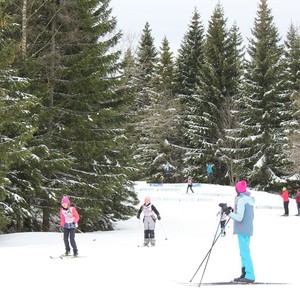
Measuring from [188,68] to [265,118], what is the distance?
49.5 feet

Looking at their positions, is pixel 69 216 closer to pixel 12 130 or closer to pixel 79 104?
pixel 12 130

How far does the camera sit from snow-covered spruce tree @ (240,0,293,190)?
1527 inches

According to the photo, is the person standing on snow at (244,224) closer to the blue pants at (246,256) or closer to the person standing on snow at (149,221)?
the blue pants at (246,256)

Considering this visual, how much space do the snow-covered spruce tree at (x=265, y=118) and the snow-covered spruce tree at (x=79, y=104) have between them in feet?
69.2

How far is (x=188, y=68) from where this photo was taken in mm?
51531

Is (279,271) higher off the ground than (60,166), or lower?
lower

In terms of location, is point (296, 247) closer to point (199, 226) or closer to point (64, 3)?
point (199, 226)

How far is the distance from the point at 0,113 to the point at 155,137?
36.2 meters

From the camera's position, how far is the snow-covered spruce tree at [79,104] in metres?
18.1

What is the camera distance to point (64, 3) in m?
19.1

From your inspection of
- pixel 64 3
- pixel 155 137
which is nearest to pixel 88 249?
pixel 64 3

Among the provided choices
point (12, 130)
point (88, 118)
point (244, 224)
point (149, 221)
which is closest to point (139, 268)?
point (244, 224)

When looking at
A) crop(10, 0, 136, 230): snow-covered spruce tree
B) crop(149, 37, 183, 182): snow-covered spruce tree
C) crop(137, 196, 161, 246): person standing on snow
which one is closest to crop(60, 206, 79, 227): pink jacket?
crop(137, 196, 161, 246): person standing on snow

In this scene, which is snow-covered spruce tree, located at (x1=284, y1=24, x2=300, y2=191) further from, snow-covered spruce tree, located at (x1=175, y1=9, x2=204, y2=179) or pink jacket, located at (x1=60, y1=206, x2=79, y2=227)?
pink jacket, located at (x1=60, y1=206, x2=79, y2=227)
